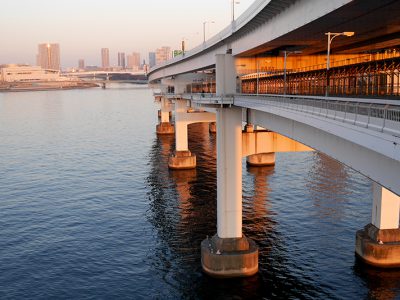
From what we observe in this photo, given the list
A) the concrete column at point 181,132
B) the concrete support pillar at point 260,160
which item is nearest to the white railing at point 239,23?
the concrete support pillar at point 260,160

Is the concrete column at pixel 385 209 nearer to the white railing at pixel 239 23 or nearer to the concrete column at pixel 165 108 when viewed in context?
the white railing at pixel 239 23

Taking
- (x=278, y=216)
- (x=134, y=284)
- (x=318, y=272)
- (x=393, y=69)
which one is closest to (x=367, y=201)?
(x=278, y=216)

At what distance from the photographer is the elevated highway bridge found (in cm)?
1610

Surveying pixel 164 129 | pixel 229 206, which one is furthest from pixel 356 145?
pixel 164 129

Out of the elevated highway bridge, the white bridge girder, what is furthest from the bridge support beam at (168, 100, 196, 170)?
the white bridge girder

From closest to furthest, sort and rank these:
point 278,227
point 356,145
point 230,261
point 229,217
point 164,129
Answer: point 356,145, point 230,261, point 229,217, point 278,227, point 164,129

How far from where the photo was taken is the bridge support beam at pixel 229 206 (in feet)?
104

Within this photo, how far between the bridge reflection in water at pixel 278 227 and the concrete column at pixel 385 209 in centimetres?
325

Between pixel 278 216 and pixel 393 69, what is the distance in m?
26.0

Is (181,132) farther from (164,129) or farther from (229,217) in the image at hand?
(229,217)

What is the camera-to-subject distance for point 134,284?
3103cm

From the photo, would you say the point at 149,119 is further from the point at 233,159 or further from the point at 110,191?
the point at 233,159

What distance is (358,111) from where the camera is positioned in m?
17.0

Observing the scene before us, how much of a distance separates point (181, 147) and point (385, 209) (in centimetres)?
4142
